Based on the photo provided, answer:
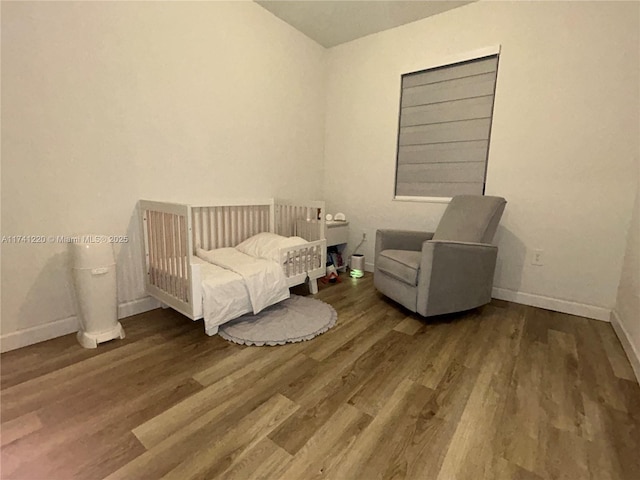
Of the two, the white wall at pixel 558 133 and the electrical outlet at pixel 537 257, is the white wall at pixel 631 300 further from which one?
the electrical outlet at pixel 537 257

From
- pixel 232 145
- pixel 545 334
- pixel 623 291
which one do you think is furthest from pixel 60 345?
pixel 623 291

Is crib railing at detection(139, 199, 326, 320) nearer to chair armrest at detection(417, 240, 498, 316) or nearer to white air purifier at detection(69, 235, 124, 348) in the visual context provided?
white air purifier at detection(69, 235, 124, 348)

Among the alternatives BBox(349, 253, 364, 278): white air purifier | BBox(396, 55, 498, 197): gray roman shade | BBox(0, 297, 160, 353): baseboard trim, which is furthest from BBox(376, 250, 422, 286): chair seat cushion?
BBox(0, 297, 160, 353): baseboard trim

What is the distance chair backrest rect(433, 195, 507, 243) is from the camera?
2264 mm

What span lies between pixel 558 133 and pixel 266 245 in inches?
95.0

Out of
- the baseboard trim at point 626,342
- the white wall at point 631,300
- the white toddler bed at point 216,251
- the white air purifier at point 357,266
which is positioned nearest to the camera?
the baseboard trim at point 626,342

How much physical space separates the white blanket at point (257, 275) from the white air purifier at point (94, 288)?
653 mm

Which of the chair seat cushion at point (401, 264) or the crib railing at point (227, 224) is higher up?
the crib railing at point (227, 224)

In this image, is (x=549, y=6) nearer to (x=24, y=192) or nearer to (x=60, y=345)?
(x=24, y=192)

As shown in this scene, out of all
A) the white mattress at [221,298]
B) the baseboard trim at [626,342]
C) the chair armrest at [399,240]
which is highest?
the chair armrest at [399,240]

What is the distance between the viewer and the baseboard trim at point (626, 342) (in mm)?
1603

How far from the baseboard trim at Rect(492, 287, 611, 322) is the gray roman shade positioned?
0.93 metres

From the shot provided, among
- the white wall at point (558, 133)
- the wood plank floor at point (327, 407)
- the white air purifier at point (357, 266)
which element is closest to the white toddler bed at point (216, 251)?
the wood plank floor at point (327, 407)

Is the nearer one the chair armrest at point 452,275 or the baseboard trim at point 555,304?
the chair armrest at point 452,275
